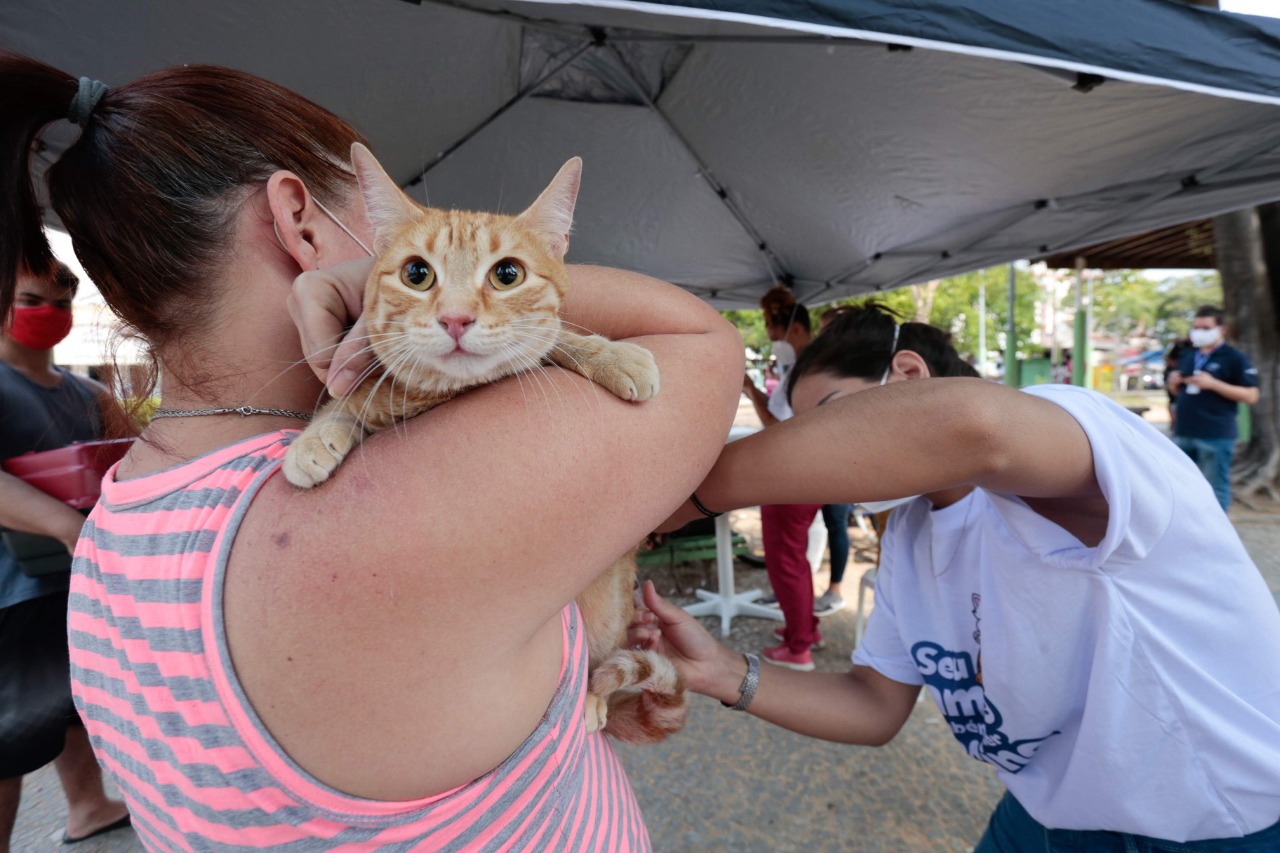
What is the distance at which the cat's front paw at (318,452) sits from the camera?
2.43 ft

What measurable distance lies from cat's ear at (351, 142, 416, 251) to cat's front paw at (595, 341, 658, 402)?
53 cm

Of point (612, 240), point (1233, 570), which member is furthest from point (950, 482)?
point (612, 240)

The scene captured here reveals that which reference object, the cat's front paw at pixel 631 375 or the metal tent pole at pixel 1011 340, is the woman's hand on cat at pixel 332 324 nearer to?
the cat's front paw at pixel 631 375

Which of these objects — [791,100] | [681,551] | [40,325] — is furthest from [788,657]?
[40,325]

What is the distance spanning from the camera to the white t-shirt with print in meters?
1.11

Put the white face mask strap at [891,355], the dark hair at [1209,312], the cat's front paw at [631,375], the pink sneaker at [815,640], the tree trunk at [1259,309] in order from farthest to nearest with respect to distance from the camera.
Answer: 1. the tree trunk at [1259,309]
2. the dark hair at [1209,312]
3. the pink sneaker at [815,640]
4. the white face mask strap at [891,355]
5. the cat's front paw at [631,375]

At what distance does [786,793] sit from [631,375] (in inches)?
113

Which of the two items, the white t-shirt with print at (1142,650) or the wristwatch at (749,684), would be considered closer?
the white t-shirt with print at (1142,650)

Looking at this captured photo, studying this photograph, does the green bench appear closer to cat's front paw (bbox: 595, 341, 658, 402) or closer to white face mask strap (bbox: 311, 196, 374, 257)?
white face mask strap (bbox: 311, 196, 374, 257)

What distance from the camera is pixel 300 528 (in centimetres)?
68

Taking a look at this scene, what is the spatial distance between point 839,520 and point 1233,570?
378cm

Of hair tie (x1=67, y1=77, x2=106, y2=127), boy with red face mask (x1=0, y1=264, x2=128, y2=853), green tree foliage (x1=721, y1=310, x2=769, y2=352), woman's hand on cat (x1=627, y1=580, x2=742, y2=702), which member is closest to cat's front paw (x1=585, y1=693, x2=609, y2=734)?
woman's hand on cat (x1=627, y1=580, x2=742, y2=702)

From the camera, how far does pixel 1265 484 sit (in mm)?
7742

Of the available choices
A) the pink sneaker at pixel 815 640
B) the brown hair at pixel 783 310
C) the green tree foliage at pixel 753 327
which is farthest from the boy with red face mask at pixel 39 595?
the green tree foliage at pixel 753 327
